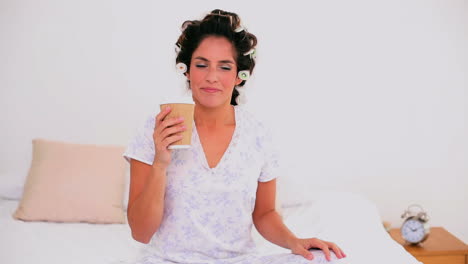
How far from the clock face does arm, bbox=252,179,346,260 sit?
125 centimetres

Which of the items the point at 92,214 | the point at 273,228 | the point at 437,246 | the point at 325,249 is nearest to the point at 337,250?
the point at 325,249

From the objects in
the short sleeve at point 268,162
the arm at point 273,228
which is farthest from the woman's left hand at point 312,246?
the short sleeve at point 268,162

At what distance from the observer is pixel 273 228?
145 cm

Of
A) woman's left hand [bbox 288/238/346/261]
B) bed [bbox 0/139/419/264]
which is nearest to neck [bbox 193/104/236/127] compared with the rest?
woman's left hand [bbox 288/238/346/261]

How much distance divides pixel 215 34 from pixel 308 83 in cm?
149

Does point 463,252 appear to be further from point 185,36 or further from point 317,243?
point 185,36

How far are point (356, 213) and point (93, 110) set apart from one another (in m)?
1.46

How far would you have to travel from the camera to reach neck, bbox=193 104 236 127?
4.77 feet

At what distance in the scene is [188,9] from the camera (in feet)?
8.87

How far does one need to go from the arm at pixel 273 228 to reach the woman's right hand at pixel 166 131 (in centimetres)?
43

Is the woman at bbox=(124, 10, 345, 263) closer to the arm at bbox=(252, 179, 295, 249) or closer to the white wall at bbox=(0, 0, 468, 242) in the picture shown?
the arm at bbox=(252, 179, 295, 249)

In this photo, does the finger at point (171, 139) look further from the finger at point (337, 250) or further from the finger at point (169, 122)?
the finger at point (337, 250)

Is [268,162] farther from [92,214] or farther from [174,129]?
[92,214]

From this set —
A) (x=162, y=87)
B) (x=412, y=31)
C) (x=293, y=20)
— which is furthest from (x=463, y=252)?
(x=162, y=87)
